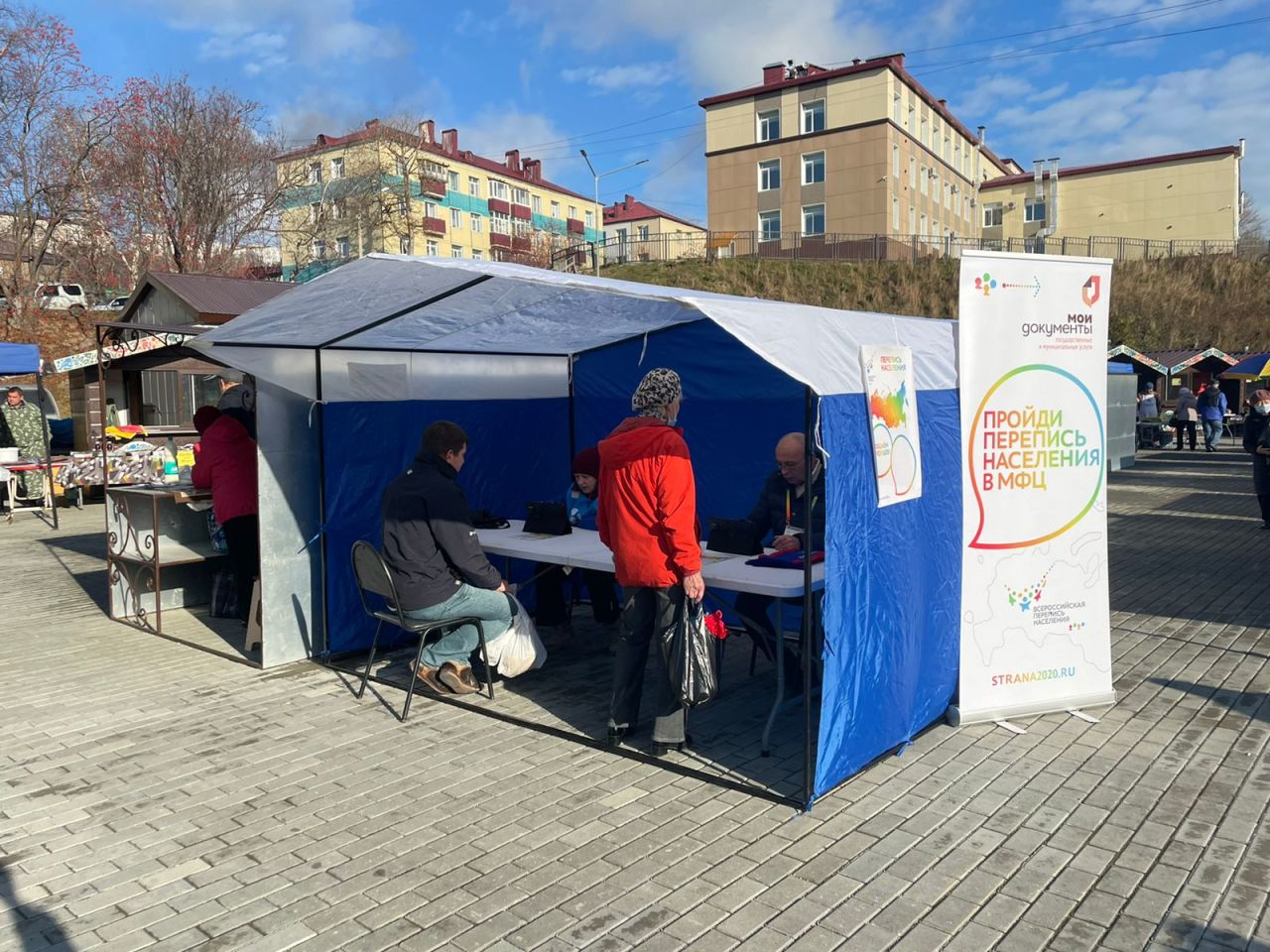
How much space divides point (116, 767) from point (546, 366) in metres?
4.28

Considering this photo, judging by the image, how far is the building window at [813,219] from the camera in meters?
41.6

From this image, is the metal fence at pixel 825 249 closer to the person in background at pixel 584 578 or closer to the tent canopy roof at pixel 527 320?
the tent canopy roof at pixel 527 320

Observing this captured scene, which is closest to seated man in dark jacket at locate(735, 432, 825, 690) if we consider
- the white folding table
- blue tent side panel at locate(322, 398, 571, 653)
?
the white folding table

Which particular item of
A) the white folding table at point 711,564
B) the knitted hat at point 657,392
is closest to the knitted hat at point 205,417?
the white folding table at point 711,564

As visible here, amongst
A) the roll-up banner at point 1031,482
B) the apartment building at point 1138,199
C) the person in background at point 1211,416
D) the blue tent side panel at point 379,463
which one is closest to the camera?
the roll-up banner at point 1031,482

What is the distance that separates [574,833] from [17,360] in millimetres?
13989

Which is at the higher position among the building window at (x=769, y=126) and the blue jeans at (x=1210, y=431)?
the building window at (x=769, y=126)

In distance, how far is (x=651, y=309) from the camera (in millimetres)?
5812

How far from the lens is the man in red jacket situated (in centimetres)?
402

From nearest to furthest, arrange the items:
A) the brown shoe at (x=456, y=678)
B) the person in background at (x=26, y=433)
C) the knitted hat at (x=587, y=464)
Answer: the brown shoe at (x=456, y=678)
the knitted hat at (x=587, y=464)
the person in background at (x=26, y=433)

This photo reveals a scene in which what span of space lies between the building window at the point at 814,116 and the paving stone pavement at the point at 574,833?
3968cm

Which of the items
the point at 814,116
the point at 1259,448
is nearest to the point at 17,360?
the point at 1259,448

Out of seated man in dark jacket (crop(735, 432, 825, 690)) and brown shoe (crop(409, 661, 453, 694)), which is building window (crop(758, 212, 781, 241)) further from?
brown shoe (crop(409, 661, 453, 694))

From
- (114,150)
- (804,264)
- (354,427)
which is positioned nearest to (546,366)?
(354,427)
